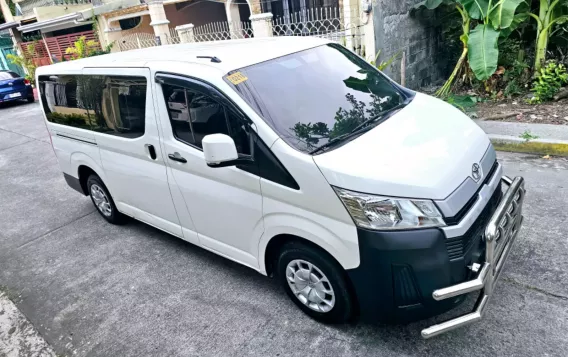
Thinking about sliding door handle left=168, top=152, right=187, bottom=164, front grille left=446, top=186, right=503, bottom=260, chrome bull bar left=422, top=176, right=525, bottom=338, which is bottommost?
chrome bull bar left=422, top=176, right=525, bottom=338

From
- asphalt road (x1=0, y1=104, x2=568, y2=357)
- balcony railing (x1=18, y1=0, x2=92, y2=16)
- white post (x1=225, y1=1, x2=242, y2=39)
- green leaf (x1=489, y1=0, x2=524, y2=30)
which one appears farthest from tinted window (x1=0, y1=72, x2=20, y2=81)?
green leaf (x1=489, y1=0, x2=524, y2=30)

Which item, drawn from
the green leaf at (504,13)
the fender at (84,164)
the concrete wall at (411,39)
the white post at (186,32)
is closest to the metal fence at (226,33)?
the white post at (186,32)

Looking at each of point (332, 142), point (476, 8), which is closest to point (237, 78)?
point (332, 142)

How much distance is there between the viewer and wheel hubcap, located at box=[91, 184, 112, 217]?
4.84m

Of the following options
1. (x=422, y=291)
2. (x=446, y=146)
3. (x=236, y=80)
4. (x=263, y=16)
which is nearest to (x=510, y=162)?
(x=446, y=146)

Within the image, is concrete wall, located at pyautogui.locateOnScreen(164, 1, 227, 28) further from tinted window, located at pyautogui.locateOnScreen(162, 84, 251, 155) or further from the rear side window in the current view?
tinted window, located at pyautogui.locateOnScreen(162, 84, 251, 155)

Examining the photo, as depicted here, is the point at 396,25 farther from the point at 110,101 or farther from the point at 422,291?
the point at 422,291

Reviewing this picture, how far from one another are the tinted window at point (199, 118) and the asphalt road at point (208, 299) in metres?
1.31

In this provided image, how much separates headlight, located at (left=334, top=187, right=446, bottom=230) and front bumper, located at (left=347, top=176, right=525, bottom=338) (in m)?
0.05

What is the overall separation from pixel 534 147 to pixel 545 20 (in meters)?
2.90

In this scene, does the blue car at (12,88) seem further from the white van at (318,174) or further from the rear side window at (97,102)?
the white van at (318,174)

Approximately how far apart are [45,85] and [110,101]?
4.88 feet

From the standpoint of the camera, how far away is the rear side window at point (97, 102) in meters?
3.61

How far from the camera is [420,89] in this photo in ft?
28.9
